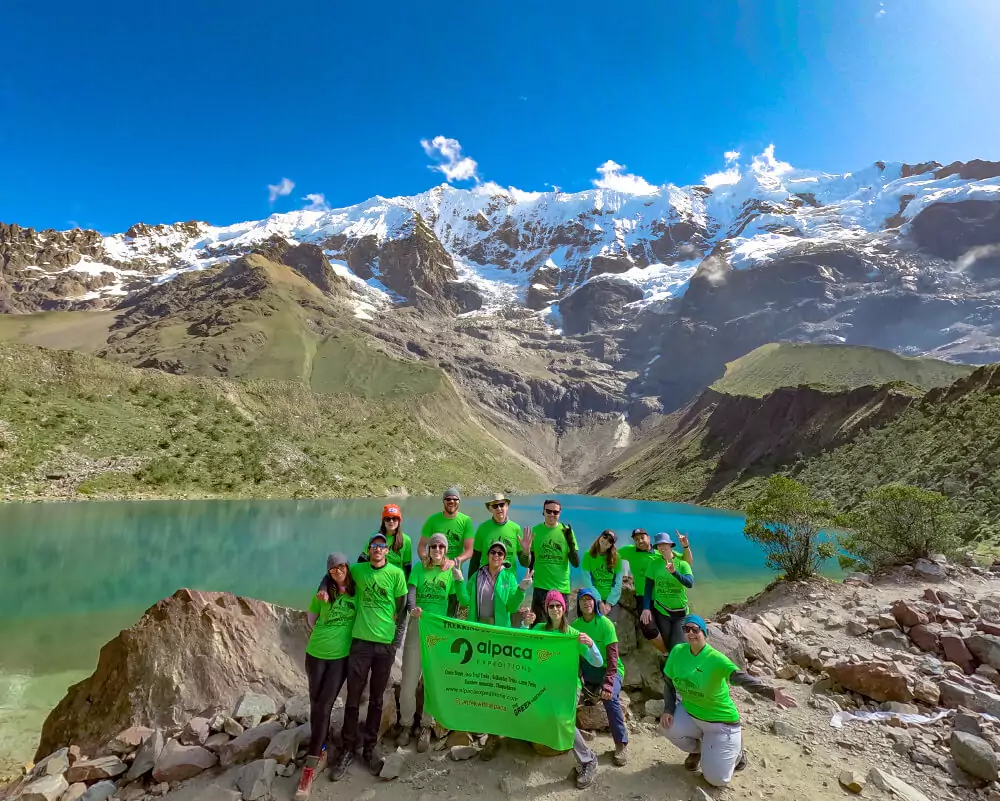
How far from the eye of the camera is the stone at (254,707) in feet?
23.8

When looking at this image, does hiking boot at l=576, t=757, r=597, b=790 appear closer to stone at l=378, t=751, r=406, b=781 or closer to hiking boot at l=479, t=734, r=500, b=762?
hiking boot at l=479, t=734, r=500, b=762

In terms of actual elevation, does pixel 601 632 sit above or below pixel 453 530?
below

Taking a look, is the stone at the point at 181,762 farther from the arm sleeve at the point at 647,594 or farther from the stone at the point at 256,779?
the arm sleeve at the point at 647,594

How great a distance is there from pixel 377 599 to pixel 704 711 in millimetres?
4110

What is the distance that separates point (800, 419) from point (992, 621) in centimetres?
10012

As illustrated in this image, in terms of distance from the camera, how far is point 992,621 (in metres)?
12.0

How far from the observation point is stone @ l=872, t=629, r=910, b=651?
1111 centimetres

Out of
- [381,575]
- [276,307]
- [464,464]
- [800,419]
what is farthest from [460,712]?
[276,307]

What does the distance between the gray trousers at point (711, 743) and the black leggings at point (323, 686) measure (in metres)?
4.04

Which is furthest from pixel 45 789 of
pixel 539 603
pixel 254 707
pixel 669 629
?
pixel 669 629

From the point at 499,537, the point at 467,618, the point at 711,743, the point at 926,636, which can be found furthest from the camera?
the point at 926,636

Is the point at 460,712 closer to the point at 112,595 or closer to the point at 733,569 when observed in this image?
the point at 112,595

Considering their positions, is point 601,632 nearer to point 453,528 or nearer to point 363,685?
point 453,528

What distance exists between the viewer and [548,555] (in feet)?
26.9
